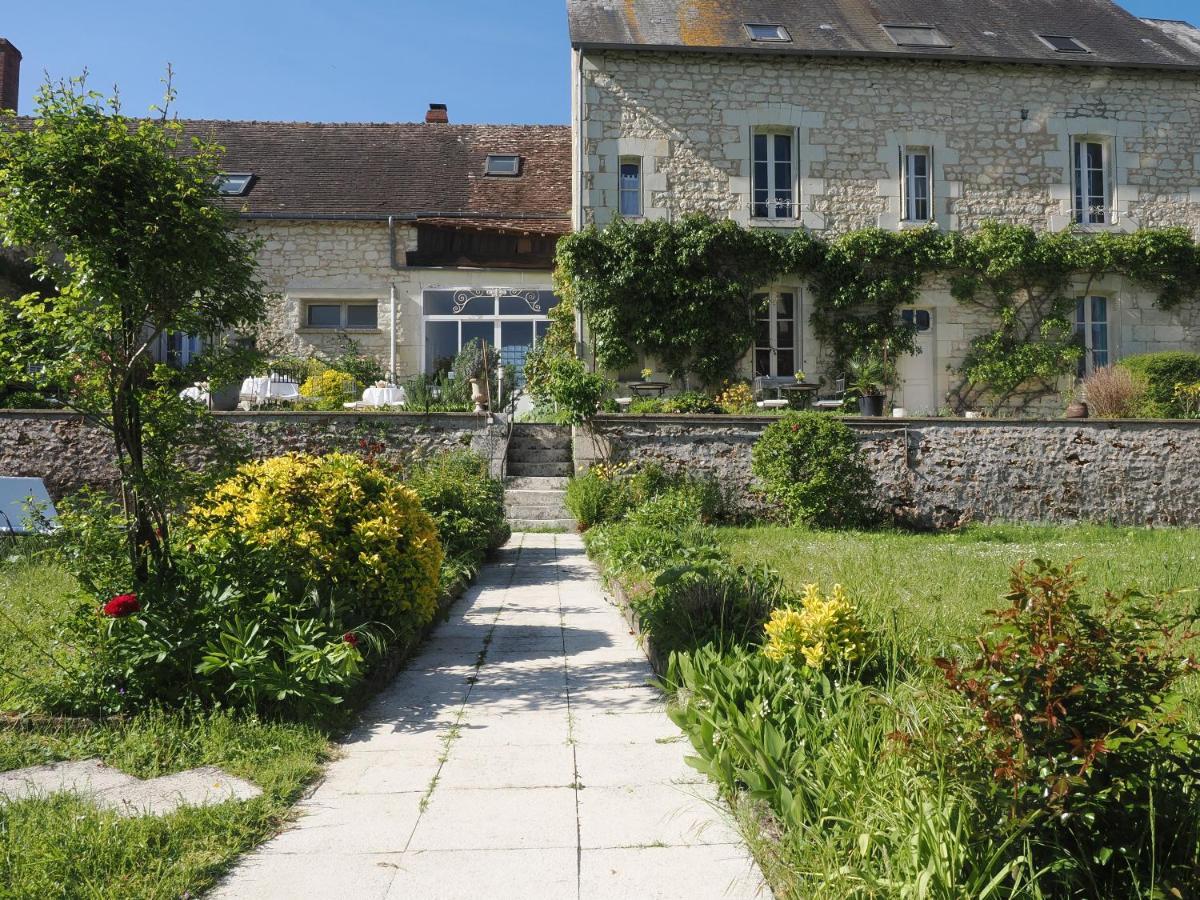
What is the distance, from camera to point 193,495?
163 inches

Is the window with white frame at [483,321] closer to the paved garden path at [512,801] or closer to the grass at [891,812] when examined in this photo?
the paved garden path at [512,801]

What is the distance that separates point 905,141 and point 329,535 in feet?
42.6

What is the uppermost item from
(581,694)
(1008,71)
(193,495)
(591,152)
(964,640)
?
(1008,71)

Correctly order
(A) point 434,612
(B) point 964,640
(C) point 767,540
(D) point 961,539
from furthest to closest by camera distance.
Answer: (D) point 961,539 < (C) point 767,540 < (A) point 434,612 < (B) point 964,640

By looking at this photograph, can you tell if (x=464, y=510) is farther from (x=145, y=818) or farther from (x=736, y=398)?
(x=736, y=398)

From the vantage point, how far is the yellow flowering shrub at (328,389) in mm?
12930

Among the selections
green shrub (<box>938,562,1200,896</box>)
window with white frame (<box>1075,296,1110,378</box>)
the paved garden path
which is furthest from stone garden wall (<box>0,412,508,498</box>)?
window with white frame (<box>1075,296,1110,378</box>)

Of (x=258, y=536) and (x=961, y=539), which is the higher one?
(x=258, y=536)

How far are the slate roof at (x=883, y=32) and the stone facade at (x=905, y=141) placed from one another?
245 millimetres

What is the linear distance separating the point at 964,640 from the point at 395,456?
899 cm

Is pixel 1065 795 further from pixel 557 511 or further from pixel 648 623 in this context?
pixel 557 511

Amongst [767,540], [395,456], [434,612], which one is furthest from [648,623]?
[395,456]

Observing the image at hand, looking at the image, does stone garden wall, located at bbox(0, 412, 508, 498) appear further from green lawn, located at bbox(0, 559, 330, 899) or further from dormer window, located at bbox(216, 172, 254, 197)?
dormer window, located at bbox(216, 172, 254, 197)

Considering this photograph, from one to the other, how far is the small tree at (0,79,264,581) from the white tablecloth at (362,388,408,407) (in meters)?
8.95
